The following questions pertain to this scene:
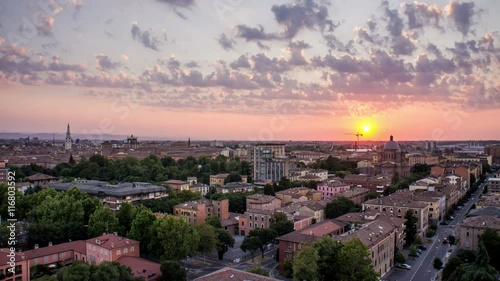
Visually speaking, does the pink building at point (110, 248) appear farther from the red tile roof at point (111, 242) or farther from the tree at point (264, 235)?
the tree at point (264, 235)

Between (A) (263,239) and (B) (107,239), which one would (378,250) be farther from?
(B) (107,239)

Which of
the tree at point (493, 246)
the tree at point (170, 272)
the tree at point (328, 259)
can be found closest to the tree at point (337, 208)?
the tree at point (493, 246)

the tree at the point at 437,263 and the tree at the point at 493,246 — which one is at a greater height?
the tree at the point at 493,246

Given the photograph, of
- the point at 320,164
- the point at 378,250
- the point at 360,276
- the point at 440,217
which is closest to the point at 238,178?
the point at 320,164

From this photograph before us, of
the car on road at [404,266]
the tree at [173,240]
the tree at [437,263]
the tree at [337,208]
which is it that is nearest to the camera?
the tree at [173,240]

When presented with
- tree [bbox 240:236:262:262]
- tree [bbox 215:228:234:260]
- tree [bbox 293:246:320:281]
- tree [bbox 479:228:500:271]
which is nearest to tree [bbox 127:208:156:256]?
tree [bbox 215:228:234:260]

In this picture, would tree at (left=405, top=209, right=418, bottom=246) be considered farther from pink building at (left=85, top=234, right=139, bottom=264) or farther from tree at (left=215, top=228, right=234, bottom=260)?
pink building at (left=85, top=234, right=139, bottom=264)
